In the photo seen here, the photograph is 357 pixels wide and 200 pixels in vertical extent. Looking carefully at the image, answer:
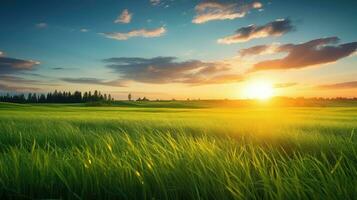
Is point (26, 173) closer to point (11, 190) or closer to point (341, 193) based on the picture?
point (11, 190)

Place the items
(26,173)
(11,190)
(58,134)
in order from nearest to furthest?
(11,190)
(26,173)
(58,134)

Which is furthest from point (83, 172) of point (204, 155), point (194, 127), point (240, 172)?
point (194, 127)

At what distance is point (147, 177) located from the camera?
2801mm

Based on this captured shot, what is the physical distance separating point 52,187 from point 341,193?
223 centimetres

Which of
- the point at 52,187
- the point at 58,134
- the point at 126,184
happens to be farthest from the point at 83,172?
the point at 58,134

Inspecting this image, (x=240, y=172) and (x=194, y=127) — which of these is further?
(x=194, y=127)

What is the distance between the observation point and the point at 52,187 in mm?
2818

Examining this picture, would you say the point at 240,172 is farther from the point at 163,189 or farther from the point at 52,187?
the point at 52,187

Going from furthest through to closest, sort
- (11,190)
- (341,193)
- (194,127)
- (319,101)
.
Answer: (319,101) → (194,127) → (11,190) → (341,193)

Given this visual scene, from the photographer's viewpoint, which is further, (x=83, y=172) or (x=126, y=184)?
(x=83, y=172)

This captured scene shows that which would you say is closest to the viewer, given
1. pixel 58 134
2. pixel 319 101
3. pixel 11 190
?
pixel 11 190

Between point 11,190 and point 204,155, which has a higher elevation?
point 204,155

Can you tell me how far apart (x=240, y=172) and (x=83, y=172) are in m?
1.35

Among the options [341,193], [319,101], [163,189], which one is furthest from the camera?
[319,101]
